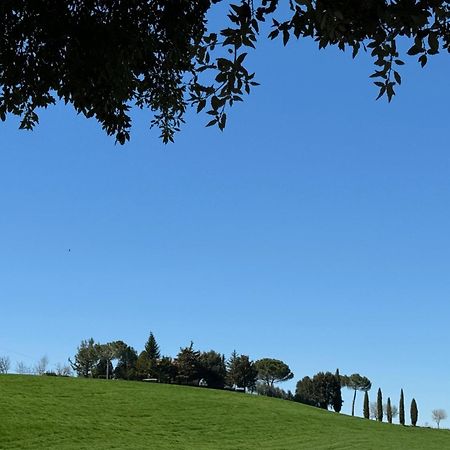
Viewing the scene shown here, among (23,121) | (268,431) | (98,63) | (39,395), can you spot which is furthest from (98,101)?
(39,395)

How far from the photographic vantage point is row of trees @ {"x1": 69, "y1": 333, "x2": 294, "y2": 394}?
106188 millimetres

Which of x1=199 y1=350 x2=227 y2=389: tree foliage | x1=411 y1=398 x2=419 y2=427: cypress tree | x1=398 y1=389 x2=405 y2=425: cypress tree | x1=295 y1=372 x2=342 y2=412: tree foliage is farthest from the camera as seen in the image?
x1=295 y1=372 x2=342 y2=412: tree foliage

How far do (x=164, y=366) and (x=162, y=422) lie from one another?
53.5m

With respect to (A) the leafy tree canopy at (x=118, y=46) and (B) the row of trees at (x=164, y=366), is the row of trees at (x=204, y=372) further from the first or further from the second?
(A) the leafy tree canopy at (x=118, y=46)

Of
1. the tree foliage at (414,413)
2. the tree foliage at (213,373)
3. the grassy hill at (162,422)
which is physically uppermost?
the tree foliage at (213,373)

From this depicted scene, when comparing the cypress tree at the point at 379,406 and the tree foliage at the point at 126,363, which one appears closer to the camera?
the cypress tree at the point at 379,406

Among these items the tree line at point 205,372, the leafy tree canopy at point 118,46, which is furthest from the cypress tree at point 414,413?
the leafy tree canopy at point 118,46

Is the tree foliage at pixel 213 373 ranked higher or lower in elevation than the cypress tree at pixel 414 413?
higher

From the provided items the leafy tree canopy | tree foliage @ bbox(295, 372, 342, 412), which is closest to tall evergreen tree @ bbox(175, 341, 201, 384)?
tree foliage @ bbox(295, 372, 342, 412)

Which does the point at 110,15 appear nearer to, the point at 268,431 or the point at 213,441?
the point at 213,441

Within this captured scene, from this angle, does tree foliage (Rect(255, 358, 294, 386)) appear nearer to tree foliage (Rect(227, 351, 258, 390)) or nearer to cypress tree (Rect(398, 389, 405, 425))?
tree foliage (Rect(227, 351, 258, 390))

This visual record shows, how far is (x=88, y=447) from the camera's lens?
40.2 m

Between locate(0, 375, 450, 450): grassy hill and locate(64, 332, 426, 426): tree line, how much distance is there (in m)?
29.2

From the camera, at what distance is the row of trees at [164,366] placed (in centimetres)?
10619
